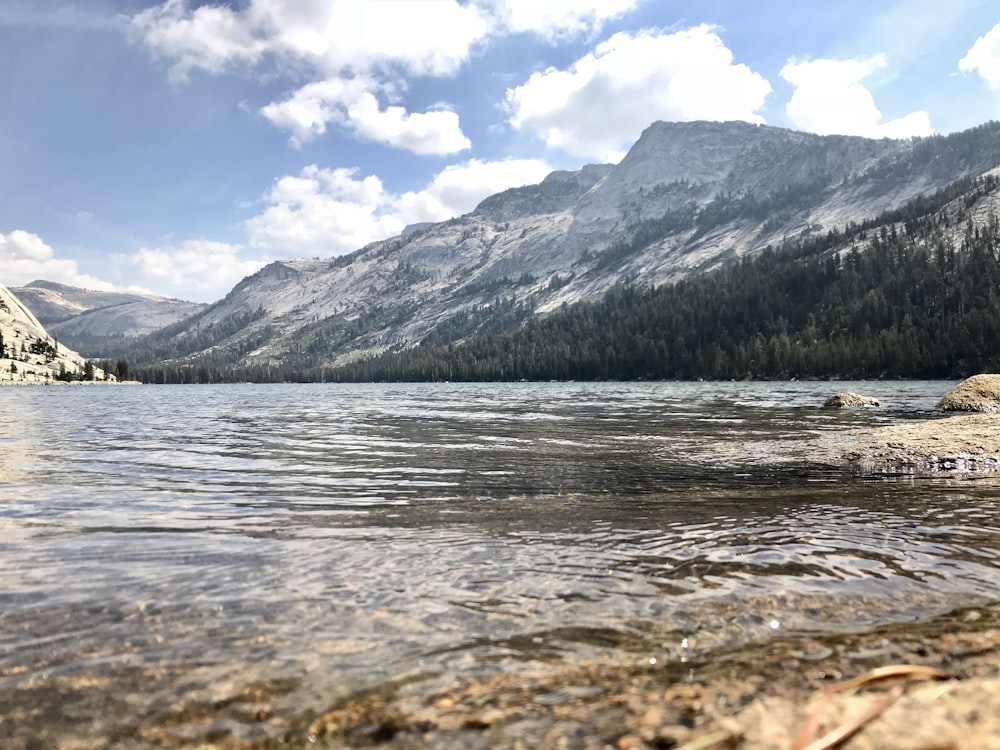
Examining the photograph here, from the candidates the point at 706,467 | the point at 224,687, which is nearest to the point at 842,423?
the point at 706,467

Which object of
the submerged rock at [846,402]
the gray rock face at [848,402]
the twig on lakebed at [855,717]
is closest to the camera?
the twig on lakebed at [855,717]

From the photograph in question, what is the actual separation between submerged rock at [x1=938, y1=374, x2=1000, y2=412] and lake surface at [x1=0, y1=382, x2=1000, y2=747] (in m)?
29.2

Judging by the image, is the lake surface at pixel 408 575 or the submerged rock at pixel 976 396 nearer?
the lake surface at pixel 408 575

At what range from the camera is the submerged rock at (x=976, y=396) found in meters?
38.7

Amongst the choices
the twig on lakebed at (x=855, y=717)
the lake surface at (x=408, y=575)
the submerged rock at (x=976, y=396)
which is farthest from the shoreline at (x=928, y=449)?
the submerged rock at (x=976, y=396)

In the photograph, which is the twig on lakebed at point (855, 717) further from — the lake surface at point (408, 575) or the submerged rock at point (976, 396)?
the submerged rock at point (976, 396)

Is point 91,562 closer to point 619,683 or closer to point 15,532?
point 15,532

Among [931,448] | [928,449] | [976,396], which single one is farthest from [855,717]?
[976,396]

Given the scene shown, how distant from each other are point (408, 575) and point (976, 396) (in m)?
46.6

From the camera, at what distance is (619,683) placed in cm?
502

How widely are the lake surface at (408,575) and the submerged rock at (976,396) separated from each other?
29221 mm

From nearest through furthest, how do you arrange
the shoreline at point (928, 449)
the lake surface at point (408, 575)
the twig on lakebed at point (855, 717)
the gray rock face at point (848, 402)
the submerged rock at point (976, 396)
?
the twig on lakebed at point (855, 717) < the lake surface at point (408, 575) < the shoreline at point (928, 449) < the submerged rock at point (976, 396) < the gray rock face at point (848, 402)

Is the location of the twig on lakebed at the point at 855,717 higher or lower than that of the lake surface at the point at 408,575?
higher

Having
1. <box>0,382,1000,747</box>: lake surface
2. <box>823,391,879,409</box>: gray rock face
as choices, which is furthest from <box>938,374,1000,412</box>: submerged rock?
<box>0,382,1000,747</box>: lake surface
